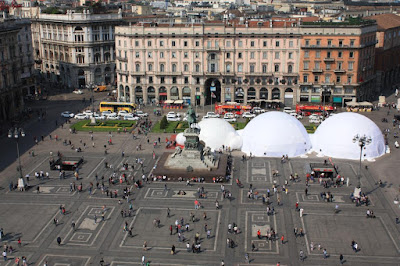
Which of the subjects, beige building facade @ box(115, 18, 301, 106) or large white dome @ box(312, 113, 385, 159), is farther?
beige building facade @ box(115, 18, 301, 106)

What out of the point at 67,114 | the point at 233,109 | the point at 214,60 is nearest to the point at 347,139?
the point at 233,109

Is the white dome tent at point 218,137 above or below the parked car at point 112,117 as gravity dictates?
above

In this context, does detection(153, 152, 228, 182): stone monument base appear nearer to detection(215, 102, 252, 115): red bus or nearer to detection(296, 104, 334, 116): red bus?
detection(215, 102, 252, 115): red bus

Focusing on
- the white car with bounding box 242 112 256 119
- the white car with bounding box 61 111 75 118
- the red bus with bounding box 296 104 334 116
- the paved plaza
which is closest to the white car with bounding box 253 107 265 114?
the white car with bounding box 242 112 256 119

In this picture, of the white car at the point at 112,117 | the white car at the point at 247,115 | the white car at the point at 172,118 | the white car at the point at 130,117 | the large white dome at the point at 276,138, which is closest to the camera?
the large white dome at the point at 276,138

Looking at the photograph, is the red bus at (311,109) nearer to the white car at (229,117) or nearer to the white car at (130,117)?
the white car at (229,117)

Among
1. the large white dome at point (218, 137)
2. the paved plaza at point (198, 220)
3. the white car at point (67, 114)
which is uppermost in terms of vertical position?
the large white dome at point (218, 137)

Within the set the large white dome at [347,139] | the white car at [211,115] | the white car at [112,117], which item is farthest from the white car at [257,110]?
the white car at [112,117]

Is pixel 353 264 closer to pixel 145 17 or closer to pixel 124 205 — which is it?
pixel 124 205
